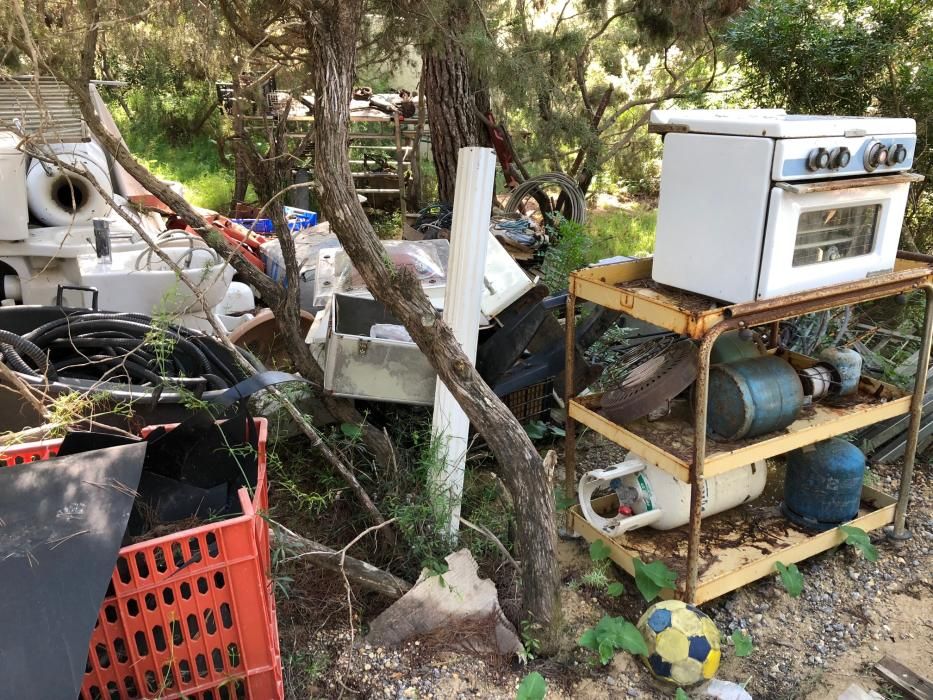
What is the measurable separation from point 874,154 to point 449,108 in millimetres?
4171

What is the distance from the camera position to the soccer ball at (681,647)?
7.33 ft

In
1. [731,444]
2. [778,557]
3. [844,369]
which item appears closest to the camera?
[731,444]

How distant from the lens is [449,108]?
6.05m

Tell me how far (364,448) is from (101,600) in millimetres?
1482

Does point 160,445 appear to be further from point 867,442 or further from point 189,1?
point 867,442

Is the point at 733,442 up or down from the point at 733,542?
up

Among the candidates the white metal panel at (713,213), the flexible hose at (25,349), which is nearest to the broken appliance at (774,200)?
the white metal panel at (713,213)

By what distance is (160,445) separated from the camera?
6.80 ft

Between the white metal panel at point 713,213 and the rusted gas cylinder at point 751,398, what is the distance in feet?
1.25

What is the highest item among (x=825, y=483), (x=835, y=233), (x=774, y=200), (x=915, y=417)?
(x=774, y=200)

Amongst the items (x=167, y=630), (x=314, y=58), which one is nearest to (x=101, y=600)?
(x=167, y=630)

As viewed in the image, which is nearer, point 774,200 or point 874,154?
point 774,200

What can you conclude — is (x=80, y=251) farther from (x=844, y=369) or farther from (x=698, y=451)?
(x=844, y=369)

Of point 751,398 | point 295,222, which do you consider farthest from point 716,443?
point 295,222
